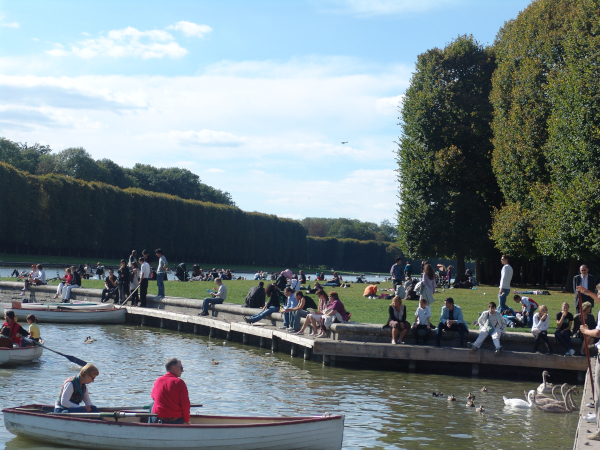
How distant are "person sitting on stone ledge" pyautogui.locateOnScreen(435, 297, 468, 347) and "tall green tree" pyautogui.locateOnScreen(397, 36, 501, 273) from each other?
76.9ft

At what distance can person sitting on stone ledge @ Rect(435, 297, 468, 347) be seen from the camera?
17609 mm

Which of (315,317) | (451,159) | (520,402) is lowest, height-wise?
(520,402)

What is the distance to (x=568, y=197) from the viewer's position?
3033cm

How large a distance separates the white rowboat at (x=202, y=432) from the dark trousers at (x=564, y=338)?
9.23 meters

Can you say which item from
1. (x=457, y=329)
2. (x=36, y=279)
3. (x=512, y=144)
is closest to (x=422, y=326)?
(x=457, y=329)

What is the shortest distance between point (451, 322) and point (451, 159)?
24256 mm

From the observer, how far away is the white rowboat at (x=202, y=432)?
386 inches

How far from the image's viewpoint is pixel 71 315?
1018 inches

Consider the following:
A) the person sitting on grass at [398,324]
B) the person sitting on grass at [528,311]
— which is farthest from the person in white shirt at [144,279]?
the person sitting on grass at [528,311]

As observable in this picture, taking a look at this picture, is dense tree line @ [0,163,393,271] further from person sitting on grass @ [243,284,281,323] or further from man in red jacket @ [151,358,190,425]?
man in red jacket @ [151,358,190,425]

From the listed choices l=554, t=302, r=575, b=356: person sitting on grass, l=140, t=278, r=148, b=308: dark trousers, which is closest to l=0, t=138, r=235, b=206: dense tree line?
l=140, t=278, r=148, b=308: dark trousers

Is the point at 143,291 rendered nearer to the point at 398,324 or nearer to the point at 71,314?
the point at 71,314

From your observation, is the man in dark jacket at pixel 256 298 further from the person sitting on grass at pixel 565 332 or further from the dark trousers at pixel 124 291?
the person sitting on grass at pixel 565 332

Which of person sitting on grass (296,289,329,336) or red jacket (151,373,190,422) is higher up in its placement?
person sitting on grass (296,289,329,336)
